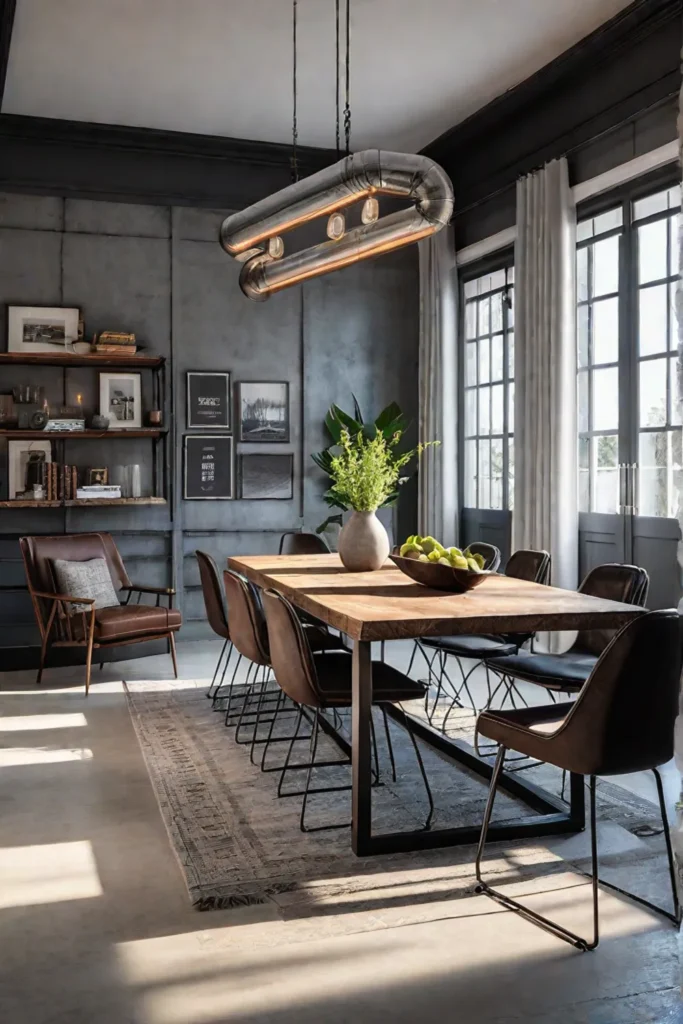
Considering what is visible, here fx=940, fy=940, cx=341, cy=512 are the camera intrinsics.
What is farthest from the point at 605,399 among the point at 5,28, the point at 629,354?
the point at 5,28

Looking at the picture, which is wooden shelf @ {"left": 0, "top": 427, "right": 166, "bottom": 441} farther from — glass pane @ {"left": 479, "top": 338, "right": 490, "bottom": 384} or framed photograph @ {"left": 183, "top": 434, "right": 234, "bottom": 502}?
glass pane @ {"left": 479, "top": 338, "right": 490, "bottom": 384}

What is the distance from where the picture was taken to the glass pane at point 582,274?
6.11m

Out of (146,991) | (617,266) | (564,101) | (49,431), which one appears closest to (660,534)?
(617,266)

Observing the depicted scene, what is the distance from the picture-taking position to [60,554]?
639 centimetres

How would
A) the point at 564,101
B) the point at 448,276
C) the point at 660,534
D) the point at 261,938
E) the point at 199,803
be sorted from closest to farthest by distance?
the point at 261,938, the point at 199,803, the point at 660,534, the point at 564,101, the point at 448,276

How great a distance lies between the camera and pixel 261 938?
8.55 feet

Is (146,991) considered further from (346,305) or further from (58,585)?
(346,305)

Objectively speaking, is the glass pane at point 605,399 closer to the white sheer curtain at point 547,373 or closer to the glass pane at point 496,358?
the white sheer curtain at point 547,373

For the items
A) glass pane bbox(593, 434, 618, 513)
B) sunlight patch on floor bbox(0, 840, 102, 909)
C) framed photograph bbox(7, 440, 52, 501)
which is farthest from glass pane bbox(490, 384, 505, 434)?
sunlight patch on floor bbox(0, 840, 102, 909)

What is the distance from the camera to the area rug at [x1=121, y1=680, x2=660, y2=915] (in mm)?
2912

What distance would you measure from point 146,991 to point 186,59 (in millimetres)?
5623

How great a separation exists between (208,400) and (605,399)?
3313 mm

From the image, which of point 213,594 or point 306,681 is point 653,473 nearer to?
point 213,594

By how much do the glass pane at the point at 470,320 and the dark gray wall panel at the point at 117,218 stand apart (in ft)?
8.30
